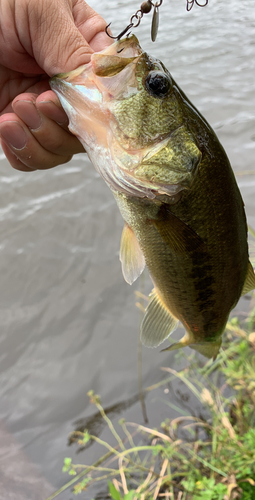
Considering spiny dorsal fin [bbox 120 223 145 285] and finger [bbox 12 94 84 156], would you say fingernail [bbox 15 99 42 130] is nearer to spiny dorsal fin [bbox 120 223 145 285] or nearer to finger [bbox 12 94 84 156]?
finger [bbox 12 94 84 156]

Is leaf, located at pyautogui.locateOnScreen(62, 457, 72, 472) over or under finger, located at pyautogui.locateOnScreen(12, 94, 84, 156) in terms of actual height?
under

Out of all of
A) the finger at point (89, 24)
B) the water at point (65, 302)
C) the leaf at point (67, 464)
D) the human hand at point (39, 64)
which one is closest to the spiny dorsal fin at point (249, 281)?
the human hand at point (39, 64)

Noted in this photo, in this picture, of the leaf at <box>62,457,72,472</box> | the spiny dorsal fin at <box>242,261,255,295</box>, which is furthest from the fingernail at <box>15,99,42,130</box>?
the leaf at <box>62,457,72,472</box>

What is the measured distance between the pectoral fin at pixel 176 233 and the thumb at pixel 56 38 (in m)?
0.75

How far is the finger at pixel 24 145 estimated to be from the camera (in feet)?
5.76

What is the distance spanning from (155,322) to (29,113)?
1236 millimetres

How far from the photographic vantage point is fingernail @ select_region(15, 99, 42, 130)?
169cm

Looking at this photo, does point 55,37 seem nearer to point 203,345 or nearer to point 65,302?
point 203,345

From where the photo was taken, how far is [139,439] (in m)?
3.10

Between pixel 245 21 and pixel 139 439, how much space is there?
10.1 m

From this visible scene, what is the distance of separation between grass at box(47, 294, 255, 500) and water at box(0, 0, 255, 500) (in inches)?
6.5

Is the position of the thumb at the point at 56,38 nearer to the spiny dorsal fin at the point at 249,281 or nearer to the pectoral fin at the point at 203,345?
the spiny dorsal fin at the point at 249,281

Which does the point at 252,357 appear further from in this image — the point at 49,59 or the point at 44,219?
the point at 44,219

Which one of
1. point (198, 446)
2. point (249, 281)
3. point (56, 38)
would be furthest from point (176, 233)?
point (198, 446)
